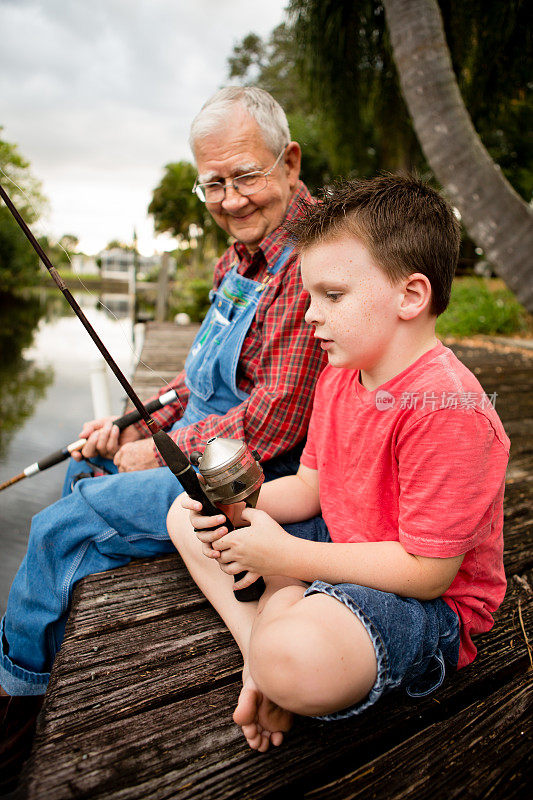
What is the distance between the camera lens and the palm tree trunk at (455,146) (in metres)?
4.64

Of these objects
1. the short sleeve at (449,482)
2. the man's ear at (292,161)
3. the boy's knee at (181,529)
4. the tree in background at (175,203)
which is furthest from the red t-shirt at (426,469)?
the tree in background at (175,203)

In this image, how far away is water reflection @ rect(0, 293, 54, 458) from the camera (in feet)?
27.8

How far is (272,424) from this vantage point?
1.91m

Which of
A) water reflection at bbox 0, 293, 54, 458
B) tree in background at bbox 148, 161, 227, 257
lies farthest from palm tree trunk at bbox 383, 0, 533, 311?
tree in background at bbox 148, 161, 227, 257

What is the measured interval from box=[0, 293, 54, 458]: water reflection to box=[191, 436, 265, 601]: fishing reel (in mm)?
6638

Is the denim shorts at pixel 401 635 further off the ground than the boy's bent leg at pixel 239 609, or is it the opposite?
the denim shorts at pixel 401 635

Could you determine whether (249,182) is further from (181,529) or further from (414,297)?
(181,529)

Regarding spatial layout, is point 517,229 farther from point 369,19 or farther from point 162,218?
point 162,218

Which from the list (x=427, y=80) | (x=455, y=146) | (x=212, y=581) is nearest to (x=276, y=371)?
(x=212, y=581)

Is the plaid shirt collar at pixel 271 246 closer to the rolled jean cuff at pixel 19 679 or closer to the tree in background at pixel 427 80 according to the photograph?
the tree in background at pixel 427 80

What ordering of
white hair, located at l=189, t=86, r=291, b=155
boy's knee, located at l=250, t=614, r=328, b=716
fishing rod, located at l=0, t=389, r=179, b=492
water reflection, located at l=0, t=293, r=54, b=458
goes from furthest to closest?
water reflection, located at l=0, t=293, r=54, b=458
fishing rod, located at l=0, t=389, r=179, b=492
white hair, located at l=189, t=86, r=291, b=155
boy's knee, located at l=250, t=614, r=328, b=716

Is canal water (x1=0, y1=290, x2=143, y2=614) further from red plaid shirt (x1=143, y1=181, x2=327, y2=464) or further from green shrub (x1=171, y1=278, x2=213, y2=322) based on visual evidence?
green shrub (x1=171, y1=278, x2=213, y2=322)

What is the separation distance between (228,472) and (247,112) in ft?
4.77

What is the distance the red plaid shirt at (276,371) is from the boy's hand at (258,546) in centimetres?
61
